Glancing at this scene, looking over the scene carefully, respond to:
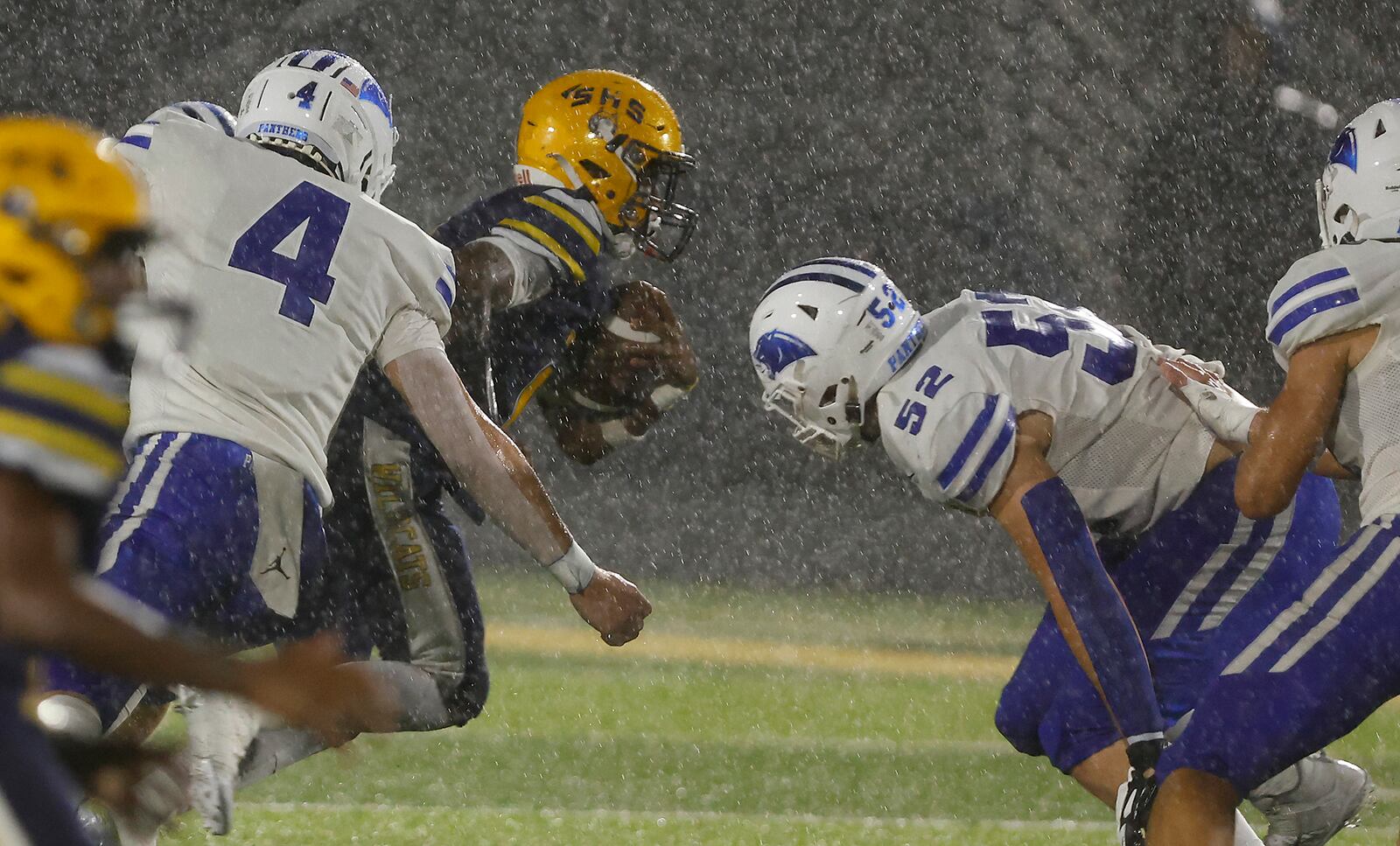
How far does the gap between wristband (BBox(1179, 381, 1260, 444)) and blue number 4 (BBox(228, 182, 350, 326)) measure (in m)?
1.30

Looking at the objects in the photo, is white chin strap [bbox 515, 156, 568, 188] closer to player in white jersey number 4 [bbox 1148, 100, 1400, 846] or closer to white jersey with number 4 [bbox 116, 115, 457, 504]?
white jersey with number 4 [bbox 116, 115, 457, 504]

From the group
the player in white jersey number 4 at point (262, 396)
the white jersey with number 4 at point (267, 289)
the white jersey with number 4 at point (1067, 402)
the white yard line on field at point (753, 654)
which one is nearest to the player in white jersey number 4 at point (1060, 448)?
the white jersey with number 4 at point (1067, 402)

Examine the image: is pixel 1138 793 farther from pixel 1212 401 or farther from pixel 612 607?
pixel 612 607

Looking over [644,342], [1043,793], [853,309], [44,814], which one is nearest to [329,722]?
[44,814]

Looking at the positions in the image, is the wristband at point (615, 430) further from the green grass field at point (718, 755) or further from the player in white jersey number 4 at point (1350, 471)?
the player in white jersey number 4 at point (1350, 471)

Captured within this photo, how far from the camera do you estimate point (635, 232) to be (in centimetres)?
370

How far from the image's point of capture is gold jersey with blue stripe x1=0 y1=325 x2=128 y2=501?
3.67 feet

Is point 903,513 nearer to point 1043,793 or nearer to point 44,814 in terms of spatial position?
point 1043,793

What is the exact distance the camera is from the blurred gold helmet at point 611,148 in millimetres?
3639

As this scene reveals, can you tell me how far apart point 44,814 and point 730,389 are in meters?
8.35

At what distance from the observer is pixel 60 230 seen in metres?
1.17

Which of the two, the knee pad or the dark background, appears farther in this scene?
the dark background

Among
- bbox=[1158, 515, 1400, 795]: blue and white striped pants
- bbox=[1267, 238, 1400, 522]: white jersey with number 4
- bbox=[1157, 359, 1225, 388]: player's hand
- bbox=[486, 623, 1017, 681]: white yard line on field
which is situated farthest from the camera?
bbox=[486, 623, 1017, 681]: white yard line on field

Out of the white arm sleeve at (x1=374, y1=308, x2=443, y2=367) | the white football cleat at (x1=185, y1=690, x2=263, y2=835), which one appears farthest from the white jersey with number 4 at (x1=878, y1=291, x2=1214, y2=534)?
the white football cleat at (x1=185, y1=690, x2=263, y2=835)
